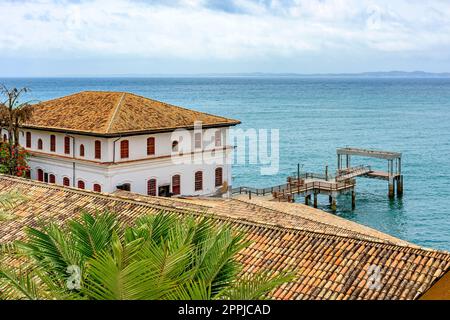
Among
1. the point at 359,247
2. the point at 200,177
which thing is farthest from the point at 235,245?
the point at 200,177

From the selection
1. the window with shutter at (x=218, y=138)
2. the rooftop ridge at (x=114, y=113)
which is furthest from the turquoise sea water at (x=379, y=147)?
the rooftop ridge at (x=114, y=113)

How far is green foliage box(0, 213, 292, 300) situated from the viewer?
308 inches

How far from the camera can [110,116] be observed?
1636 inches

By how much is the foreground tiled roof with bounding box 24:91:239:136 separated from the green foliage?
98.7ft

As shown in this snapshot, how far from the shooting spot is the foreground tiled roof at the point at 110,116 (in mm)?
41031

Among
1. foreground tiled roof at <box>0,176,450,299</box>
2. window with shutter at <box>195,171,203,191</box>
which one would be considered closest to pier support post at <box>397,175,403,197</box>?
window with shutter at <box>195,171,203,191</box>

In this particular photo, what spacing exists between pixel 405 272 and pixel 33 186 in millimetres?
15867

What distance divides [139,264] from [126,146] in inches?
1307

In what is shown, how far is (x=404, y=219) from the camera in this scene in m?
53.5

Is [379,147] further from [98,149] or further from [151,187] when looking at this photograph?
[98,149]

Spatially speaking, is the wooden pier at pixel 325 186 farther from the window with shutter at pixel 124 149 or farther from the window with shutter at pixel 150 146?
the window with shutter at pixel 124 149

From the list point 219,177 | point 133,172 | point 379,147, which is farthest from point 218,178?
point 379,147

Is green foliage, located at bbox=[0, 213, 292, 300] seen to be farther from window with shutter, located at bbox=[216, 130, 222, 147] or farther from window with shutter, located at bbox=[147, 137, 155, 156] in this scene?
window with shutter, located at bbox=[216, 130, 222, 147]

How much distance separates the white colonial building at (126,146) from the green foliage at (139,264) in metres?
30.0
